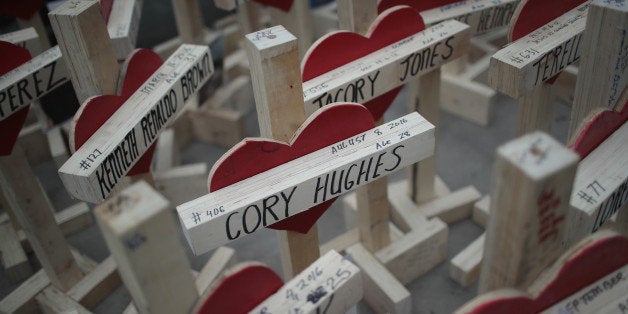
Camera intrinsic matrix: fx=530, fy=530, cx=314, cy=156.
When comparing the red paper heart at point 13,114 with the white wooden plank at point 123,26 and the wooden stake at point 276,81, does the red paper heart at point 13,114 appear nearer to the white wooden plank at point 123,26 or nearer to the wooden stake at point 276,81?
the white wooden plank at point 123,26

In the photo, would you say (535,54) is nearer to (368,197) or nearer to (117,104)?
(368,197)

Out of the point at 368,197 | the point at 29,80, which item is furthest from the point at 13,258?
the point at 368,197

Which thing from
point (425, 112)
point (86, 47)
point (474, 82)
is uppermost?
point (86, 47)

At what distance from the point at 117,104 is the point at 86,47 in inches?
6.0

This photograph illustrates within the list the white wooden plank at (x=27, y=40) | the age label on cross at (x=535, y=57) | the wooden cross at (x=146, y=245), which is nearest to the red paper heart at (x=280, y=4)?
the white wooden plank at (x=27, y=40)

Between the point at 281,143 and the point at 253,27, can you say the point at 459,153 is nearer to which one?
the point at 253,27

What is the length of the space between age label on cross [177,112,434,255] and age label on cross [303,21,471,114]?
0.59ft

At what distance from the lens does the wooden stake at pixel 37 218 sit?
169 centimetres

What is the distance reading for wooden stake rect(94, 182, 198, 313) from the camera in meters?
0.69

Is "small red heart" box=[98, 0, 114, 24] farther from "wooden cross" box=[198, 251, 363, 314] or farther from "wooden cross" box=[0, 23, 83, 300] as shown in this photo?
"wooden cross" box=[198, 251, 363, 314]

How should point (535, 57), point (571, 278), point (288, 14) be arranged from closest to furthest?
1. point (571, 278)
2. point (535, 57)
3. point (288, 14)

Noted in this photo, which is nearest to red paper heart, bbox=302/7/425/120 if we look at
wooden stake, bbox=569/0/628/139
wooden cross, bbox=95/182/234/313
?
wooden stake, bbox=569/0/628/139

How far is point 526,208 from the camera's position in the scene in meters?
0.74

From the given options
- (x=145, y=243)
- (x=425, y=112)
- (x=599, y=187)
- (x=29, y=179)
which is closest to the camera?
(x=145, y=243)
